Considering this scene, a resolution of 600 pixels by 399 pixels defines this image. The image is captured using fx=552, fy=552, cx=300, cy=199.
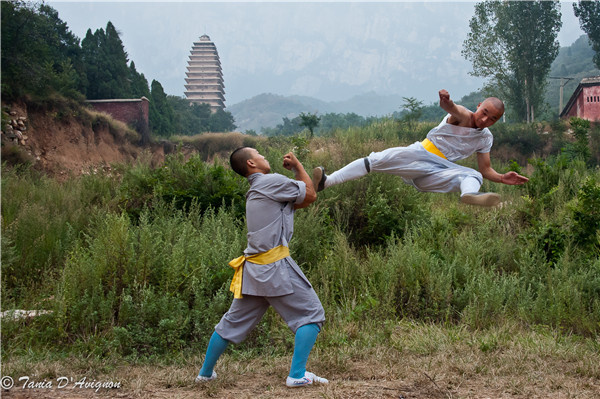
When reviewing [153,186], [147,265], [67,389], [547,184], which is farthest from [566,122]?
[67,389]

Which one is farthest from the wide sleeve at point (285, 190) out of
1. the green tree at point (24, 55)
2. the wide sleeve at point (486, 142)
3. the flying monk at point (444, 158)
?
the green tree at point (24, 55)

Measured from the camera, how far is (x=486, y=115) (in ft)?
15.5

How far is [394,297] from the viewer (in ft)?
25.7

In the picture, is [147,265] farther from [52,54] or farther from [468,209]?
[52,54]

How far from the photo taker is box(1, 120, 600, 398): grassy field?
5.39m

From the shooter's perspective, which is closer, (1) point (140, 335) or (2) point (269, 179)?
(2) point (269, 179)

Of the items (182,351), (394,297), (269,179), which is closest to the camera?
(269,179)

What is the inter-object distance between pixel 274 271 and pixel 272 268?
1.2 inches

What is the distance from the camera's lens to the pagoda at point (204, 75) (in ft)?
336

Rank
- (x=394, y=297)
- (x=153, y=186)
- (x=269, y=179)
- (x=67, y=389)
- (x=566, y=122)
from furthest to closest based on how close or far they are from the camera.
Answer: (x=566, y=122) → (x=153, y=186) → (x=394, y=297) → (x=67, y=389) → (x=269, y=179)

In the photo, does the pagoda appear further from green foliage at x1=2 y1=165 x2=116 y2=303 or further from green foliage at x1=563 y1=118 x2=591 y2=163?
green foliage at x1=2 y1=165 x2=116 y2=303

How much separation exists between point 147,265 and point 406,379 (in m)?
3.89

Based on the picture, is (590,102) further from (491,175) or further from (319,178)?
(319,178)

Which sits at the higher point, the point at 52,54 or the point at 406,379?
the point at 52,54
